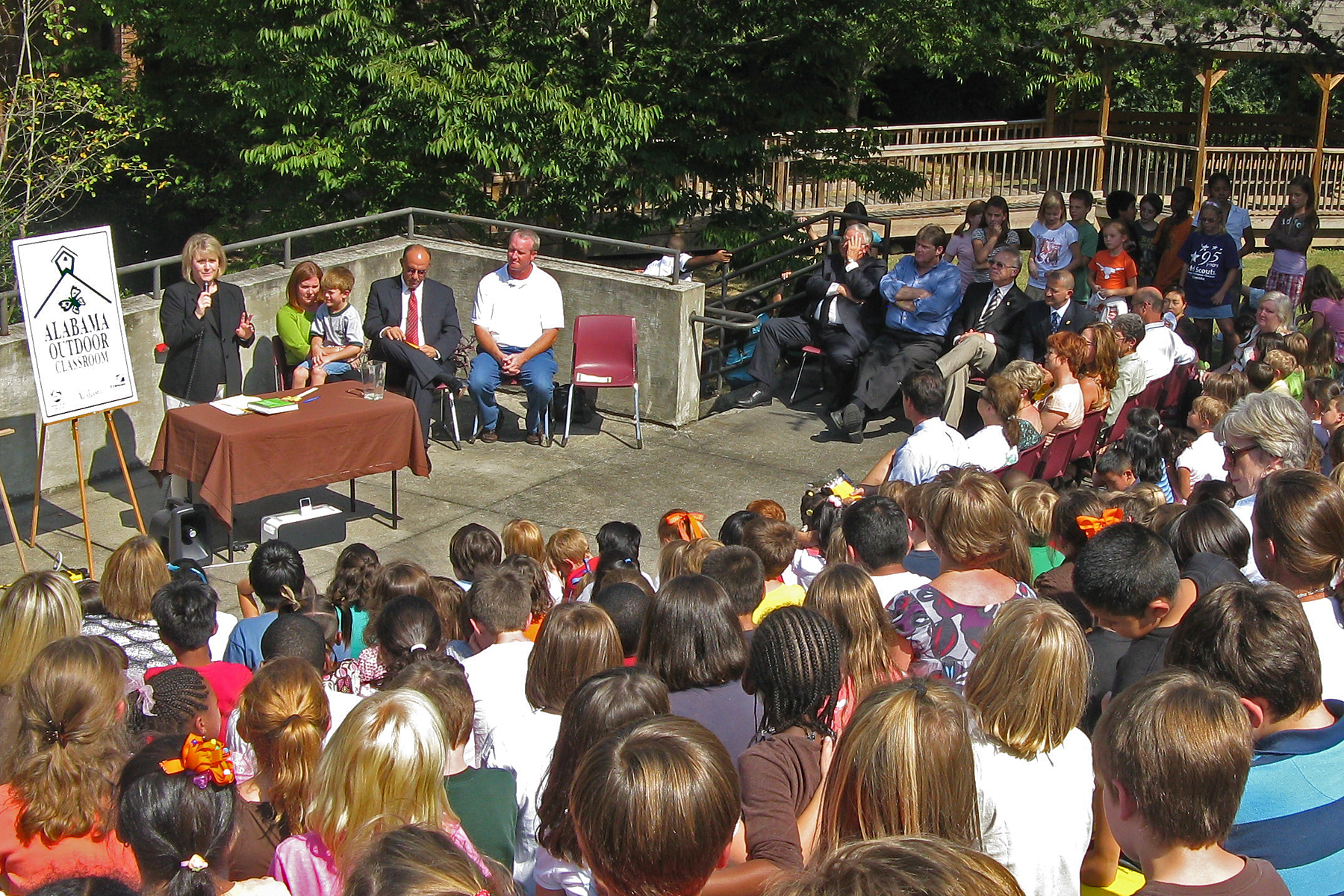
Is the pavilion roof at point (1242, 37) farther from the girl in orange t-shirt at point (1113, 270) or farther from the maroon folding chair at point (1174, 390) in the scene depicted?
the maroon folding chair at point (1174, 390)

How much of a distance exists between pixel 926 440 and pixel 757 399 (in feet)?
13.3

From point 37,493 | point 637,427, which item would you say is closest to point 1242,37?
point 637,427

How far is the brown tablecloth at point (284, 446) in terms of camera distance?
7.55 m

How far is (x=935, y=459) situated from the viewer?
22.0 ft

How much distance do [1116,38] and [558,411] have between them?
1057 centimetres

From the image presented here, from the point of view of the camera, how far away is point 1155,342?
8.73m

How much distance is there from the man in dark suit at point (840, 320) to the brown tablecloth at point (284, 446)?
10.9ft

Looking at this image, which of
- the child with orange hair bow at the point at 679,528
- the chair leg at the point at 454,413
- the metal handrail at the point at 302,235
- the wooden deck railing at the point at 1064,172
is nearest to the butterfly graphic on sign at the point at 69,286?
the metal handrail at the point at 302,235

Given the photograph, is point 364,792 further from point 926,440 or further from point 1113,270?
point 1113,270

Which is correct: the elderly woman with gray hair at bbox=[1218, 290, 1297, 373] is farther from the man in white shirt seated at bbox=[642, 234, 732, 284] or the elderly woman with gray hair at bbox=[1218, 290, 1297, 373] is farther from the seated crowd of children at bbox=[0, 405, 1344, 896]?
the seated crowd of children at bbox=[0, 405, 1344, 896]

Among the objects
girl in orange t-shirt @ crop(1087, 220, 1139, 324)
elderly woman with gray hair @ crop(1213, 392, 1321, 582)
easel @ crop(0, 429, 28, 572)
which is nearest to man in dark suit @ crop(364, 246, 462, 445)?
easel @ crop(0, 429, 28, 572)

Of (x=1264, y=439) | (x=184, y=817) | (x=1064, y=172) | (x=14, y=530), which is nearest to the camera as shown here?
(x=184, y=817)

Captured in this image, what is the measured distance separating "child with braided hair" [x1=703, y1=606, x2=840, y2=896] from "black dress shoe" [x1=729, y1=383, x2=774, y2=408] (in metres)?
7.27

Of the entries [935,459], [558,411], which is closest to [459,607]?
[935,459]
